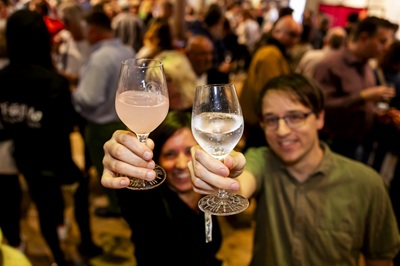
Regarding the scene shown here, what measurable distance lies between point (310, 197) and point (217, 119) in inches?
32.0

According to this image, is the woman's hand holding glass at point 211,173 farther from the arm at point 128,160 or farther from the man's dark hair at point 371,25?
the man's dark hair at point 371,25

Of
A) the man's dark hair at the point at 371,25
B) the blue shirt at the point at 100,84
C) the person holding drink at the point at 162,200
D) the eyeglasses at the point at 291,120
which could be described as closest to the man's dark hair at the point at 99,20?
the blue shirt at the point at 100,84

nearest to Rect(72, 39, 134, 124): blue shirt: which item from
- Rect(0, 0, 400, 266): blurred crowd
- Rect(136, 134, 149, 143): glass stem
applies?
Rect(0, 0, 400, 266): blurred crowd

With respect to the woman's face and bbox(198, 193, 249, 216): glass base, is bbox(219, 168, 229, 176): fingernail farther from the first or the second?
the woman's face

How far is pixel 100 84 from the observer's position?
267 centimetres

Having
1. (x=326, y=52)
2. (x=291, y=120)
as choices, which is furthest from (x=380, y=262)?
(x=326, y=52)

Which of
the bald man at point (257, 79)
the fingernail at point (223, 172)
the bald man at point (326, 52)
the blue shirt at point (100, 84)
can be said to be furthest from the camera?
the bald man at point (326, 52)

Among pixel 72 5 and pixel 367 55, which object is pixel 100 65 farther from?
pixel 367 55

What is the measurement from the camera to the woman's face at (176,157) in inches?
65.2

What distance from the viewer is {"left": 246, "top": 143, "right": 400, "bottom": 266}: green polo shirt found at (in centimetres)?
150

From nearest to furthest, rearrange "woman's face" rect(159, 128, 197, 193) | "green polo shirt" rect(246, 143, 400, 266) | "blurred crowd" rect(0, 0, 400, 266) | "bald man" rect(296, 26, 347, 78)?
"green polo shirt" rect(246, 143, 400, 266), "woman's face" rect(159, 128, 197, 193), "blurred crowd" rect(0, 0, 400, 266), "bald man" rect(296, 26, 347, 78)

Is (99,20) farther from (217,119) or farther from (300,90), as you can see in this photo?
(217,119)

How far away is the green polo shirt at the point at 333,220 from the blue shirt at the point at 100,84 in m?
1.49

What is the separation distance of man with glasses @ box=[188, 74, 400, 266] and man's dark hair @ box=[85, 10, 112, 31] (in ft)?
5.53
